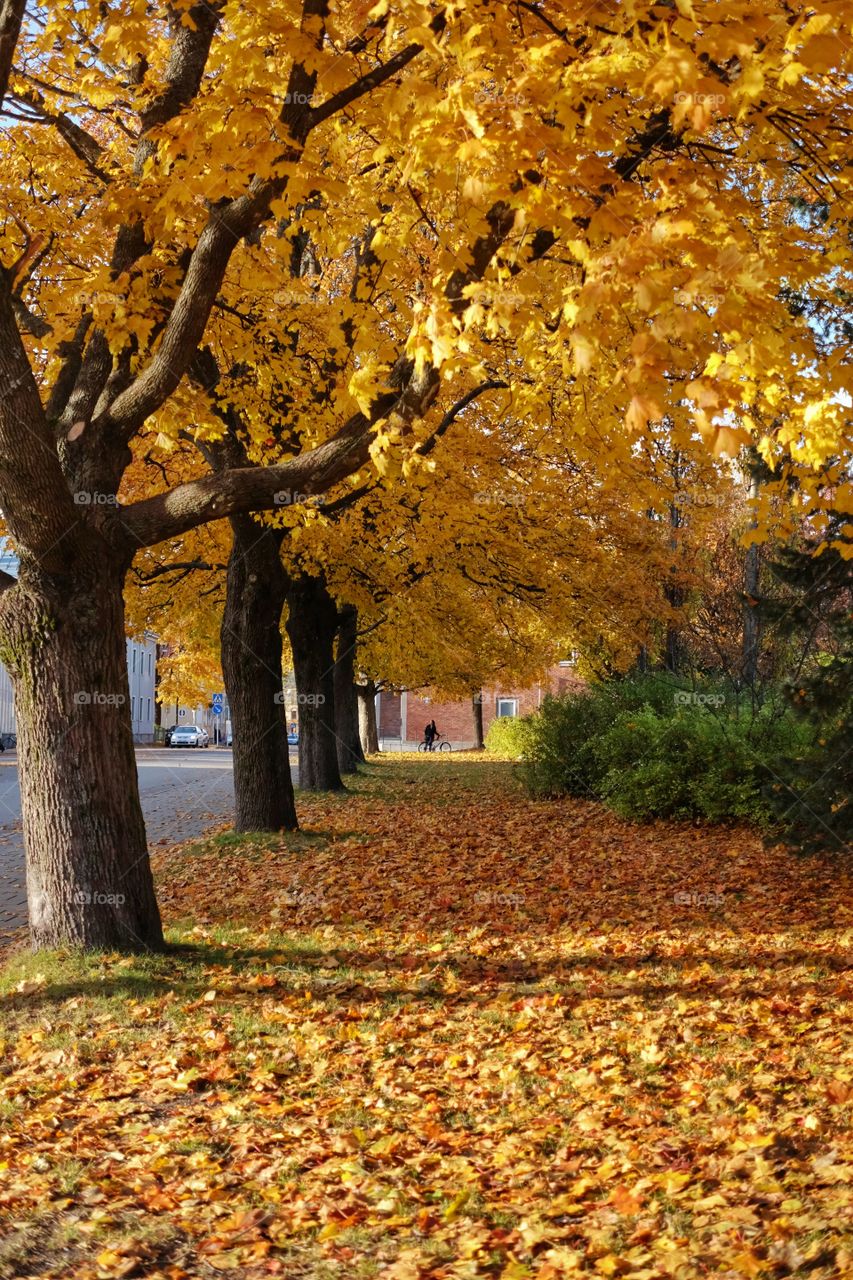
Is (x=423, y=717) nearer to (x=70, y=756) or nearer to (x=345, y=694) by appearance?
(x=345, y=694)

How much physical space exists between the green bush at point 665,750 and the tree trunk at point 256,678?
475 centimetres

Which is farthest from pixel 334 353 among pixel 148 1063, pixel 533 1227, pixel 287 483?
pixel 533 1227

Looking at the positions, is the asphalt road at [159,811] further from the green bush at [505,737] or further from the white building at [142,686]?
the white building at [142,686]

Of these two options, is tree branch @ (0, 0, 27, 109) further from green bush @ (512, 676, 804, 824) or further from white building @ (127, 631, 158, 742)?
white building @ (127, 631, 158, 742)

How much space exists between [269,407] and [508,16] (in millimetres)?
7032

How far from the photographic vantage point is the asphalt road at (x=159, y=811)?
11659 millimetres

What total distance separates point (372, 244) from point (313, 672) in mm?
12511

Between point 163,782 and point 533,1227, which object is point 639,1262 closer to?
point 533,1227

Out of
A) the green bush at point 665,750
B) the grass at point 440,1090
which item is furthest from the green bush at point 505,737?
the grass at point 440,1090

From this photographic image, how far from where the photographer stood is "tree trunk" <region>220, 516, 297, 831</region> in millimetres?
14297

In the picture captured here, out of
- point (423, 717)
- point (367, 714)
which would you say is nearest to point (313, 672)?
point (367, 714)

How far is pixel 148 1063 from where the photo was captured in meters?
5.94

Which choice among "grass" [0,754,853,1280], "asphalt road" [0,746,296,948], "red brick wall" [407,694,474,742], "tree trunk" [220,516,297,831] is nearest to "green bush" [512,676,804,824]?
"grass" [0,754,853,1280]

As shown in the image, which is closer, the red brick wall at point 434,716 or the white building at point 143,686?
the red brick wall at point 434,716
